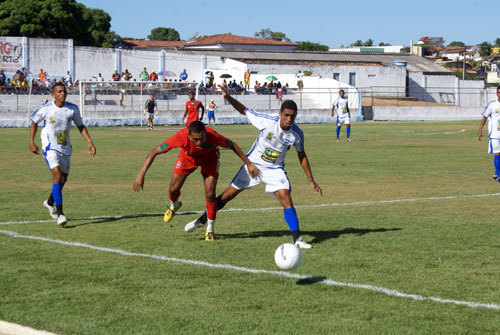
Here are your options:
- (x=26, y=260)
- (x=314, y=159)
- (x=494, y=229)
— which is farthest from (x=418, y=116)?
(x=26, y=260)

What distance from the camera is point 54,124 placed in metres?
11.2

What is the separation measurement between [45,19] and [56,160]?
207ft

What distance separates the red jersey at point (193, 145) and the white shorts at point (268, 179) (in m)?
0.52

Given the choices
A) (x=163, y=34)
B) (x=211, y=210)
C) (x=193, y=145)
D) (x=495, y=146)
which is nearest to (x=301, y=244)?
(x=211, y=210)

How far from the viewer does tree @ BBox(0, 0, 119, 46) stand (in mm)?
68562

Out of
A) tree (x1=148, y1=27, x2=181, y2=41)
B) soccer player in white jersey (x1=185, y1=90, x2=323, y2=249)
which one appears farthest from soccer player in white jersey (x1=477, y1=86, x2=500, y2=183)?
tree (x1=148, y1=27, x2=181, y2=41)

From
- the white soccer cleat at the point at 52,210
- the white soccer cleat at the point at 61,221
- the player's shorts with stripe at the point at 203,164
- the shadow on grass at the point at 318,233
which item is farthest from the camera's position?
the white soccer cleat at the point at 52,210

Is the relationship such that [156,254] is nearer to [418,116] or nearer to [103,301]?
[103,301]

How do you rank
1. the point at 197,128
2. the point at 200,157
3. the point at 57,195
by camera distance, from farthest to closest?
the point at 57,195 < the point at 200,157 < the point at 197,128

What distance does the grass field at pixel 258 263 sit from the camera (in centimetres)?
597

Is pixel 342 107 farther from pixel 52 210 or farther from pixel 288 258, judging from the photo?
pixel 288 258

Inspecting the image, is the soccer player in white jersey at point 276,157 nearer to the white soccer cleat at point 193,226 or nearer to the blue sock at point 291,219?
the blue sock at point 291,219

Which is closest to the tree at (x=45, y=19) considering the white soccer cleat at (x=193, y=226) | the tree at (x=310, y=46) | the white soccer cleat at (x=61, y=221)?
the tree at (x=310, y=46)

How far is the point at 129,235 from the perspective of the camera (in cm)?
996
